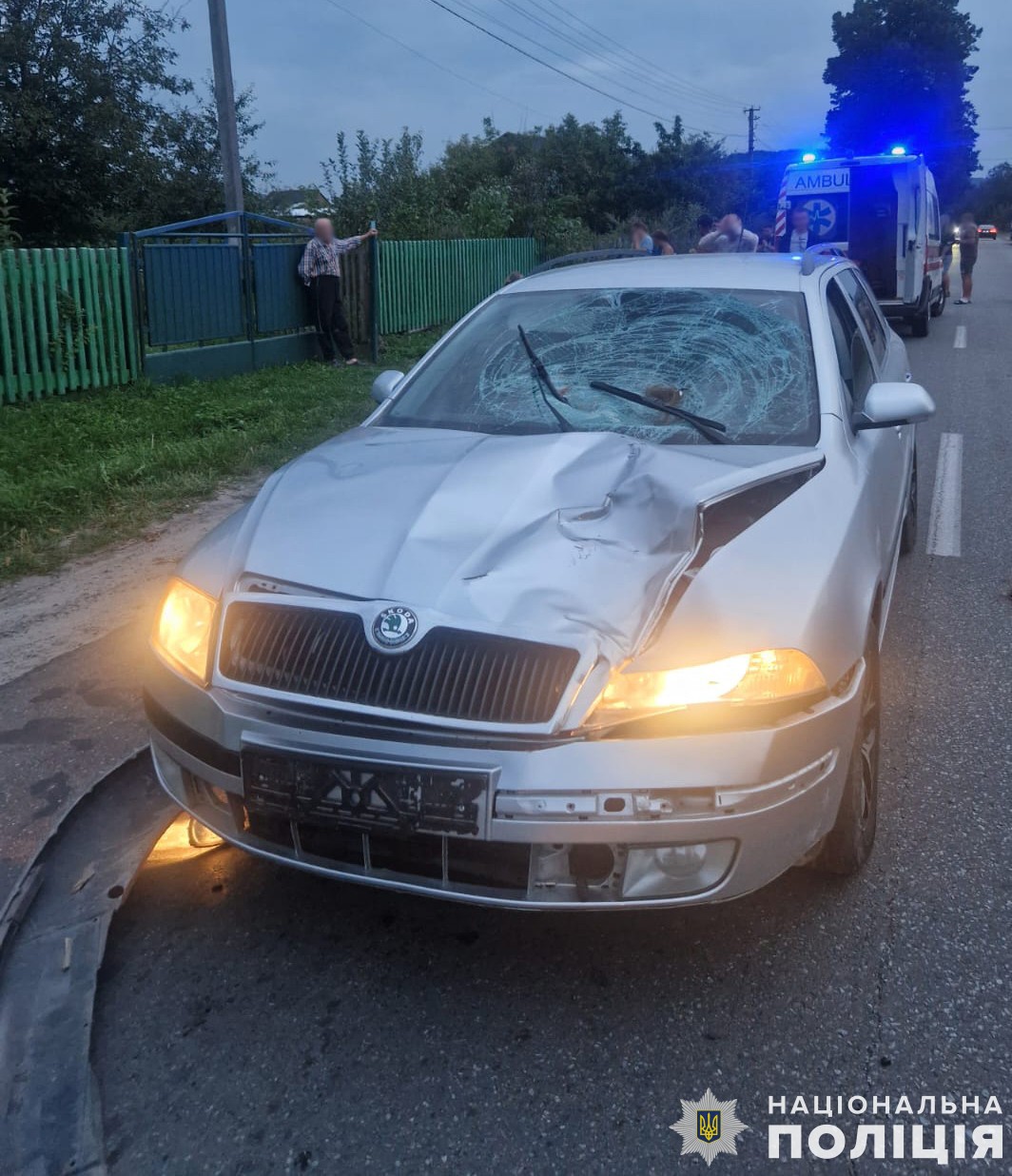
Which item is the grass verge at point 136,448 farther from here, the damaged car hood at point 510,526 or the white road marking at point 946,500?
the white road marking at point 946,500

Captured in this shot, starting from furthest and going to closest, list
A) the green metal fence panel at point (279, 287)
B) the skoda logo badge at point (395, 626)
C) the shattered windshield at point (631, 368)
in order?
the green metal fence panel at point (279, 287)
the shattered windshield at point (631, 368)
the skoda logo badge at point (395, 626)

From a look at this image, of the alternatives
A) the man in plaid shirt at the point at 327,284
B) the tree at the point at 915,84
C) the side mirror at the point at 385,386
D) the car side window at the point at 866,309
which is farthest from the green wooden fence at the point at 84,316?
the tree at the point at 915,84

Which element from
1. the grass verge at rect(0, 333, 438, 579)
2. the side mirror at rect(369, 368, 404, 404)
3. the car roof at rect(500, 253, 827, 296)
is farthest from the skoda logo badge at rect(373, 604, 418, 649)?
the grass verge at rect(0, 333, 438, 579)

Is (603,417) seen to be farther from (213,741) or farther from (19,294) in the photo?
(19,294)

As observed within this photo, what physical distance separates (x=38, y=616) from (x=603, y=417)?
9.84ft

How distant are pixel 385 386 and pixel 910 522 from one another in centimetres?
329

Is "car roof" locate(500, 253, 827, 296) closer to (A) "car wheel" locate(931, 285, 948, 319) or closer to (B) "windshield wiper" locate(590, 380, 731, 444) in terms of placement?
(B) "windshield wiper" locate(590, 380, 731, 444)

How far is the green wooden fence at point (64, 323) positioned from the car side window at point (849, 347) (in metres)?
7.68

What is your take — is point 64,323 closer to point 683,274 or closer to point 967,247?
point 683,274

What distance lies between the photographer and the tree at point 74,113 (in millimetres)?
19953

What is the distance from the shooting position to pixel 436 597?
2.60 meters

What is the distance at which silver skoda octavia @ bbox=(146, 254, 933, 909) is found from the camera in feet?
7.93

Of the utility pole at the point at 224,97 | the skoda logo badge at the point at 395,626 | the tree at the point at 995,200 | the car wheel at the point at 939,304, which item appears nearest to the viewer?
the skoda logo badge at the point at 395,626

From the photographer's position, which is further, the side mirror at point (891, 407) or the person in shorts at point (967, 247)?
the person in shorts at point (967, 247)
